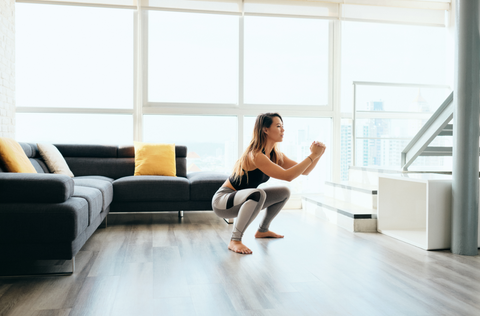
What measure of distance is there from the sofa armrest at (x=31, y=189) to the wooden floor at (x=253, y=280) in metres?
0.42

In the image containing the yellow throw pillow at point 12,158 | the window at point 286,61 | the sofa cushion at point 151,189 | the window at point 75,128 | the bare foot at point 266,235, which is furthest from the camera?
the window at point 286,61

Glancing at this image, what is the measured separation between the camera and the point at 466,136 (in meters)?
2.63

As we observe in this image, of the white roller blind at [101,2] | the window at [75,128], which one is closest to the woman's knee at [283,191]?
the window at [75,128]

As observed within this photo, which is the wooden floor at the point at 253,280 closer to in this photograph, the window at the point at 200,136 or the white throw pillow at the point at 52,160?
the white throw pillow at the point at 52,160

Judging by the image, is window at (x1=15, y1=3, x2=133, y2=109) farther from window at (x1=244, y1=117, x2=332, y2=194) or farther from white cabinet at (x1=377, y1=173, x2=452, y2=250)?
white cabinet at (x1=377, y1=173, x2=452, y2=250)

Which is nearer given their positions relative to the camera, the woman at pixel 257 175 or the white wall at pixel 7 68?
the woman at pixel 257 175

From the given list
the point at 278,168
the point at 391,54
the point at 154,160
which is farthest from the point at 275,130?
the point at 391,54

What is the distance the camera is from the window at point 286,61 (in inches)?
197

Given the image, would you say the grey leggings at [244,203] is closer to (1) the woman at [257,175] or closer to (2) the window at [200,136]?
(1) the woman at [257,175]

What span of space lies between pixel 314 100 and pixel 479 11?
262 centimetres

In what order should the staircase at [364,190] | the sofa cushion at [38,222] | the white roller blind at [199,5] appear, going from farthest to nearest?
the white roller blind at [199,5] < the staircase at [364,190] < the sofa cushion at [38,222]

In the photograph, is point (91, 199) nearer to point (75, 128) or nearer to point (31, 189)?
point (31, 189)

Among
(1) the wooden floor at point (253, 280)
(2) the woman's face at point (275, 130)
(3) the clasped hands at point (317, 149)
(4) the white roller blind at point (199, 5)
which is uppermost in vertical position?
(4) the white roller blind at point (199, 5)

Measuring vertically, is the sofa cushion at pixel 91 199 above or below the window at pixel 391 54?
below
